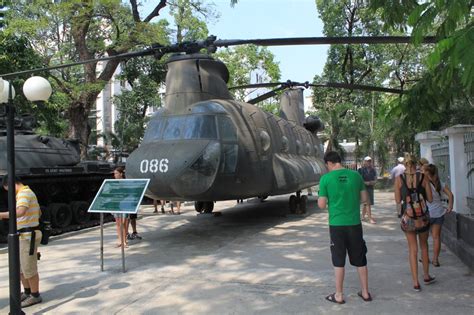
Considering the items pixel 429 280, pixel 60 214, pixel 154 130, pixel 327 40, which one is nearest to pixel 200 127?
pixel 154 130

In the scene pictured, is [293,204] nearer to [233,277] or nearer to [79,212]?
[79,212]

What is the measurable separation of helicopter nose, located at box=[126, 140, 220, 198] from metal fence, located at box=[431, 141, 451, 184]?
14.7 feet

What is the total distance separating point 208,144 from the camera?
938 cm

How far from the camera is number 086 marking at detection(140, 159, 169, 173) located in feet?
29.2

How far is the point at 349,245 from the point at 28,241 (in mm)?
3704

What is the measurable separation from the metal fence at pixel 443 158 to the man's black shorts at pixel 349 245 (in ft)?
15.9

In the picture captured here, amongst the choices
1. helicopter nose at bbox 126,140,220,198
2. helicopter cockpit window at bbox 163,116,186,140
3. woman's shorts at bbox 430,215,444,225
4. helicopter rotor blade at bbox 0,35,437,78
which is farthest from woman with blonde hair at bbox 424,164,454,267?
helicopter cockpit window at bbox 163,116,186,140

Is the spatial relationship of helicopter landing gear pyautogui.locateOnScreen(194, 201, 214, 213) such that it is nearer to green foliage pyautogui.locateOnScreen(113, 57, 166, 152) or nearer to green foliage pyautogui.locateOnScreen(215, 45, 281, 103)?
green foliage pyautogui.locateOnScreen(113, 57, 166, 152)

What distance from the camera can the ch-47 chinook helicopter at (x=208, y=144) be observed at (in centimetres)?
894

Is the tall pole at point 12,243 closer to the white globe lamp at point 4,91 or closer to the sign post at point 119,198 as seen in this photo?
the white globe lamp at point 4,91

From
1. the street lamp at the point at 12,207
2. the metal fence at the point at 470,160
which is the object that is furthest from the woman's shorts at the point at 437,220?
the street lamp at the point at 12,207

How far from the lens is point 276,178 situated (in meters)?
11.5

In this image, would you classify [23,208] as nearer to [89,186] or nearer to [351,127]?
[89,186]

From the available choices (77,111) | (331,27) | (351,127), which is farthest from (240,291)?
(351,127)
